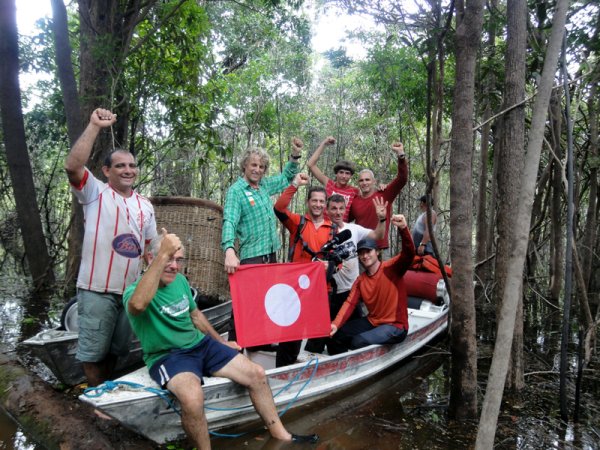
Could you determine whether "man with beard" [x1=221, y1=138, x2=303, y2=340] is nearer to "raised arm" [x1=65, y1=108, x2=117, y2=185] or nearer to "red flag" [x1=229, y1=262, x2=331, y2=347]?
"red flag" [x1=229, y1=262, x2=331, y2=347]

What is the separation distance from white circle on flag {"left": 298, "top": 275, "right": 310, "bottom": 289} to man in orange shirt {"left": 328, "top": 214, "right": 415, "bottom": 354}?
1.73 ft

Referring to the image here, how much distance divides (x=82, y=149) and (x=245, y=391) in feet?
7.31

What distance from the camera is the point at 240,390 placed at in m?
3.76

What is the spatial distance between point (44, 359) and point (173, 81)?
5.21 metres

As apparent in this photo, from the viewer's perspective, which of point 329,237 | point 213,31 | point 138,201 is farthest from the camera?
point 213,31

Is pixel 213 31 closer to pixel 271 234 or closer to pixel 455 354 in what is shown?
pixel 271 234

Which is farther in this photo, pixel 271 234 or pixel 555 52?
pixel 271 234

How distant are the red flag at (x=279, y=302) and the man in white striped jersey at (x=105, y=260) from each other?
98 cm

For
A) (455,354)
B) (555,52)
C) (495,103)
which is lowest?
(455,354)

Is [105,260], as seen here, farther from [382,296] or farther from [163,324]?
[382,296]

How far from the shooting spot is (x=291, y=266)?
462cm

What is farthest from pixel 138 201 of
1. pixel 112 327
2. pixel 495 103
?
pixel 495 103

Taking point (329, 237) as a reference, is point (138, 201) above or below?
above

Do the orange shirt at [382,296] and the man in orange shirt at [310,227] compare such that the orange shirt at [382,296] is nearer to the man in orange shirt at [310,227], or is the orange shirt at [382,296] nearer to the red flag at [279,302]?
the red flag at [279,302]
